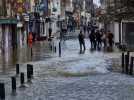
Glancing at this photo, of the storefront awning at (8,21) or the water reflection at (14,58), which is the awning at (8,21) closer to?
the storefront awning at (8,21)

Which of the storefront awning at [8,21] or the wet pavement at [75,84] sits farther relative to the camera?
the storefront awning at [8,21]

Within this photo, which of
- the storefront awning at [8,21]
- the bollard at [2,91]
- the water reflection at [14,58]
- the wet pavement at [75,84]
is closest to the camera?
the bollard at [2,91]

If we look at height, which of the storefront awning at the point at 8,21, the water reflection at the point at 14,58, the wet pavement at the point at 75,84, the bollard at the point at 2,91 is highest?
the storefront awning at the point at 8,21

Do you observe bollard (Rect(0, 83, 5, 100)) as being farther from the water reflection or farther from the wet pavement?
the water reflection

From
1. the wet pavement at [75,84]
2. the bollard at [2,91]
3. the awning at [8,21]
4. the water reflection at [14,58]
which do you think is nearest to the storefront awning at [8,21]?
the awning at [8,21]

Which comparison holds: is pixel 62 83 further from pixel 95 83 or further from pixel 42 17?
pixel 42 17

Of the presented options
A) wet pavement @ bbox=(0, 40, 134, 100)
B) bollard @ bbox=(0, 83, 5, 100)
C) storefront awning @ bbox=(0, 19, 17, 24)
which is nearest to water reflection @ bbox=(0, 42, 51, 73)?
wet pavement @ bbox=(0, 40, 134, 100)

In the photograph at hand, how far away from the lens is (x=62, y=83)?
25.8 metres

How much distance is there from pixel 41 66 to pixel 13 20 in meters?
29.0

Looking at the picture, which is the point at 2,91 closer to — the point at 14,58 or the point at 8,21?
the point at 14,58

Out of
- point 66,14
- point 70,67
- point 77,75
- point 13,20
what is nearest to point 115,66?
point 70,67

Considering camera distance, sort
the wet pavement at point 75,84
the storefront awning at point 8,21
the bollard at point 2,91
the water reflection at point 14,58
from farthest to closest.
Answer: the storefront awning at point 8,21, the water reflection at point 14,58, the wet pavement at point 75,84, the bollard at point 2,91

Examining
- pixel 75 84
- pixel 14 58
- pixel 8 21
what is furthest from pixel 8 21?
pixel 75 84

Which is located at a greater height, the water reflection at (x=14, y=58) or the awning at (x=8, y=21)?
the awning at (x=8, y=21)
